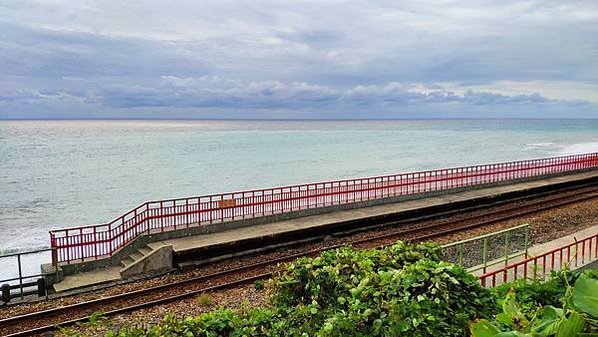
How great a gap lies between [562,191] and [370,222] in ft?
46.7

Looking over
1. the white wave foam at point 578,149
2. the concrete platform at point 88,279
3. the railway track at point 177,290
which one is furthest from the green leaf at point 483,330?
the white wave foam at point 578,149

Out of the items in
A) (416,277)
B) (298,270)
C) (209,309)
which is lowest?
(209,309)

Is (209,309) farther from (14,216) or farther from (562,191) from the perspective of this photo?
(14,216)

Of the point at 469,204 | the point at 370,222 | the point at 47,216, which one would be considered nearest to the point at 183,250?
the point at 370,222

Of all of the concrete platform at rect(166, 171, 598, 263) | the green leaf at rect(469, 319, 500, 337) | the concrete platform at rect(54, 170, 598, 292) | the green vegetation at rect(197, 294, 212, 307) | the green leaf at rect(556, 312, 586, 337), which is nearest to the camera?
the green leaf at rect(556, 312, 586, 337)

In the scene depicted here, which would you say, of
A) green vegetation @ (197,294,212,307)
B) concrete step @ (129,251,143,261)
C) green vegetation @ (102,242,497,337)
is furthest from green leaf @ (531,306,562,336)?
concrete step @ (129,251,143,261)

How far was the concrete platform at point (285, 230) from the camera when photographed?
552 inches

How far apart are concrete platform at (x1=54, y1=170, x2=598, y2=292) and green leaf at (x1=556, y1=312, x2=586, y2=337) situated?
13516 mm

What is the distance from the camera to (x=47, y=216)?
33594mm

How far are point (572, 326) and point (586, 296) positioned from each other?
15cm

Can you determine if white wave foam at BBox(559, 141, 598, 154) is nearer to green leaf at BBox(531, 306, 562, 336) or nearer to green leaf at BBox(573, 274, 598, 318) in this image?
green leaf at BBox(531, 306, 562, 336)

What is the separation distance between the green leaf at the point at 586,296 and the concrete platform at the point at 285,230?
530 inches

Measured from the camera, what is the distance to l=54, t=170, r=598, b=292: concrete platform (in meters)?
14.0

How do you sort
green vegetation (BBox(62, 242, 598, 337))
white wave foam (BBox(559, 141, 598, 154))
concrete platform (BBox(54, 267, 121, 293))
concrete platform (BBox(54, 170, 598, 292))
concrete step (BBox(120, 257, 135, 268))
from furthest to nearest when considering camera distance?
white wave foam (BBox(559, 141, 598, 154))
concrete step (BBox(120, 257, 135, 268))
concrete platform (BBox(54, 170, 598, 292))
concrete platform (BBox(54, 267, 121, 293))
green vegetation (BBox(62, 242, 598, 337))
